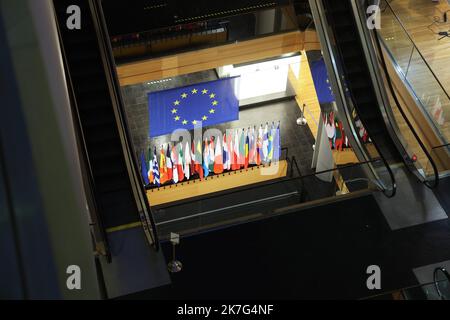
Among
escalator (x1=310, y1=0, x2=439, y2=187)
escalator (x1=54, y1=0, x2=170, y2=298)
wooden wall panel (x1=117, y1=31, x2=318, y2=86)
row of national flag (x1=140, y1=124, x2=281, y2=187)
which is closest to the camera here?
escalator (x1=54, y1=0, x2=170, y2=298)

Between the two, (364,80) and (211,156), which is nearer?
(364,80)

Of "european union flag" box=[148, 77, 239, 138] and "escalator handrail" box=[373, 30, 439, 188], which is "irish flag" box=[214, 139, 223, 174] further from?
"escalator handrail" box=[373, 30, 439, 188]

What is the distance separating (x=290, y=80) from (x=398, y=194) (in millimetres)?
5511

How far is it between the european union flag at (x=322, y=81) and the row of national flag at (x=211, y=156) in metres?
1.39

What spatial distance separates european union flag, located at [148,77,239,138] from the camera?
1323 cm

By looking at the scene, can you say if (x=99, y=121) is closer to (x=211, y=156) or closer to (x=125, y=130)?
(x=125, y=130)

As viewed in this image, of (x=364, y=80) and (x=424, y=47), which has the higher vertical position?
(x=424, y=47)

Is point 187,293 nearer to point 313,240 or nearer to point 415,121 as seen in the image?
point 313,240

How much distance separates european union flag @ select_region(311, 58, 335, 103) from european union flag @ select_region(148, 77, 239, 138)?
173cm

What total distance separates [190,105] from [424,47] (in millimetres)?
4964

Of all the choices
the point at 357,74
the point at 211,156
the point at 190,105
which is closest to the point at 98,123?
the point at 190,105

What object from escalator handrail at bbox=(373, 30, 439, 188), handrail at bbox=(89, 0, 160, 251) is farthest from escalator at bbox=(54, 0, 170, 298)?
escalator handrail at bbox=(373, 30, 439, 188)

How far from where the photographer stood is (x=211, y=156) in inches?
526

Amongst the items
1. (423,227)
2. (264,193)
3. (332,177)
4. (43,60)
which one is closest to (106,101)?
(264,193)
